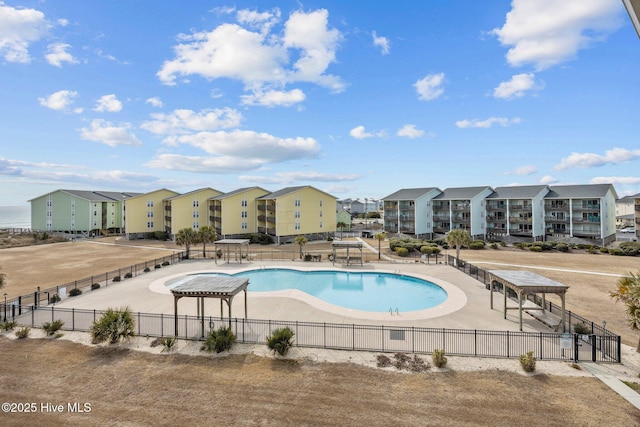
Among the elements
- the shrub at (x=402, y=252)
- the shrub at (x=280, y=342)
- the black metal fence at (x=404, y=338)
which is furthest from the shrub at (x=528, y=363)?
the shrub at (x=402, y=252)

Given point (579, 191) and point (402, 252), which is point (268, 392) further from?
point (579, 191)

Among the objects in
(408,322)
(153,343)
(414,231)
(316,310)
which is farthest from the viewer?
(414,231)

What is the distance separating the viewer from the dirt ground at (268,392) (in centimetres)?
1027

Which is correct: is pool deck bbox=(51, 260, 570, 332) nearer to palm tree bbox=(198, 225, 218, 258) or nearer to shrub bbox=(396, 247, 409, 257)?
palm tree bbox=(198, 225, 218, 258)

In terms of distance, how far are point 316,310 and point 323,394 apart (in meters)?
9.93

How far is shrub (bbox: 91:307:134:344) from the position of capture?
16031mm

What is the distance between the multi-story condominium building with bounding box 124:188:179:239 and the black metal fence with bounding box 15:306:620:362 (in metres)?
50.6

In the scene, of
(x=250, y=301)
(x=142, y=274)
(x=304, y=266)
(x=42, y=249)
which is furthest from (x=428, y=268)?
(x=42, y=249)

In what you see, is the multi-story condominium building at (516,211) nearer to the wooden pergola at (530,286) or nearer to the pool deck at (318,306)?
the pool deck at (318,306)

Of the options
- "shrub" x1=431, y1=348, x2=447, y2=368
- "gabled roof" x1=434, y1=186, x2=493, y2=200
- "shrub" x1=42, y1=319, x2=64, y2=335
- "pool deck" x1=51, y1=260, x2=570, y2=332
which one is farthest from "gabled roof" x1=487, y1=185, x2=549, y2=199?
"shrub" x1=42, y1=319, x2=64, y2=335

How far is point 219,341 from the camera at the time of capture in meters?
15.1

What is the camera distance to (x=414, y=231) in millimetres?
69562

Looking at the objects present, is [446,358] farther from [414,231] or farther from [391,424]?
[414,231]

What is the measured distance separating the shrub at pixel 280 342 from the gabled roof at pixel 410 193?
197 ft
